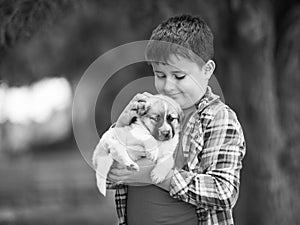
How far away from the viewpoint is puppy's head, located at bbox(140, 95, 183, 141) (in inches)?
100

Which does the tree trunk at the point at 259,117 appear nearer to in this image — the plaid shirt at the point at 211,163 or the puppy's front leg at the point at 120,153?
the plaid shirt at the point at 211,163

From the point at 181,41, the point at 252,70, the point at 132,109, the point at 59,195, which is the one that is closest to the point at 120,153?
the point at 132,109

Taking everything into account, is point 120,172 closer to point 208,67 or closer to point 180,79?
point 180,79

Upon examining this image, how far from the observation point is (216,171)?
2.59 m

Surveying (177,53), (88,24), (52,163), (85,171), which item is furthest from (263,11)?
(52,163)

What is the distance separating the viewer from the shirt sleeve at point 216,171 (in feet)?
8.40

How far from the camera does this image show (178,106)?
265 cm

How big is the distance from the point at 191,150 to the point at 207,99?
240 mm

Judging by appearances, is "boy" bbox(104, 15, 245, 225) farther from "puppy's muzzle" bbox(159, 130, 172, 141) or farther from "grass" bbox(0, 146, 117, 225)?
"grass" bbox(0, 146, 117, 225)

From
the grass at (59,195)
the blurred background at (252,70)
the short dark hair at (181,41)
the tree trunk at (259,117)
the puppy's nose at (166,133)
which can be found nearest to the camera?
the puppy's nose at (166,133)

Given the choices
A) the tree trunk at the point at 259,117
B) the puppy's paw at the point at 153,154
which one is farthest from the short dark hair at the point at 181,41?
the tree trunk at the point at 259,117

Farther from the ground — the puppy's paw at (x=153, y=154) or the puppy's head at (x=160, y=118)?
the puppy's head at (x=160, y=118)

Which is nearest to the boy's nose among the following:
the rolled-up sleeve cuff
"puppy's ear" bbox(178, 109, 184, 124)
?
"puppy's ear" bbox(178, 109, 184, 124)

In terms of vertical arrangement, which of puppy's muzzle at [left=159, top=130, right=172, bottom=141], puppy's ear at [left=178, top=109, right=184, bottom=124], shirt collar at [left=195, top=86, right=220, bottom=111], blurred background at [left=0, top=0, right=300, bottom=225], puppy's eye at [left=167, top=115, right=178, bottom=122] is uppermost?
blurred background at [left=0, top=0, right=300, bottom=225]
